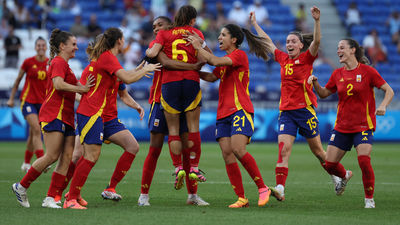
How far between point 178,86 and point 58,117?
1544mm

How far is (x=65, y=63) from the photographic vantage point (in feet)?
27.5

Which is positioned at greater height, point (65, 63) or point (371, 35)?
point (371, 35)

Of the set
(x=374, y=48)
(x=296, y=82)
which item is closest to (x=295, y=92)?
(x=296, y=82)

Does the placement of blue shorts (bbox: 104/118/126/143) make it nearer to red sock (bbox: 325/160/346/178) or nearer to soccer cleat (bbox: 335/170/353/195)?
red sock (bbox: 325/160/346/178)

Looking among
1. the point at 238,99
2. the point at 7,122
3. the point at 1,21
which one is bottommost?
the point at 7,122

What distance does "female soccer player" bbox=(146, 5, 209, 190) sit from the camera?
8.56 m

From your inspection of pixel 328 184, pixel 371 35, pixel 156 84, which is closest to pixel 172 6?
pixel 371 35

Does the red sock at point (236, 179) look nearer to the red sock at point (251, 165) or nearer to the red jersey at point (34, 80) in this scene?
the red sock at point (251, 165)

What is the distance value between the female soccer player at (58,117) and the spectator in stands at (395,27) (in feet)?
72.5

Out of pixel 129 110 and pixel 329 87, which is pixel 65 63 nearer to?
pixel 329 87

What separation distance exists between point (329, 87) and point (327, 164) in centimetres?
108

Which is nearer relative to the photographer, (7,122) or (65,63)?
(65,63)

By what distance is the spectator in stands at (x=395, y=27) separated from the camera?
1117 inches

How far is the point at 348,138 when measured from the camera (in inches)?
360
